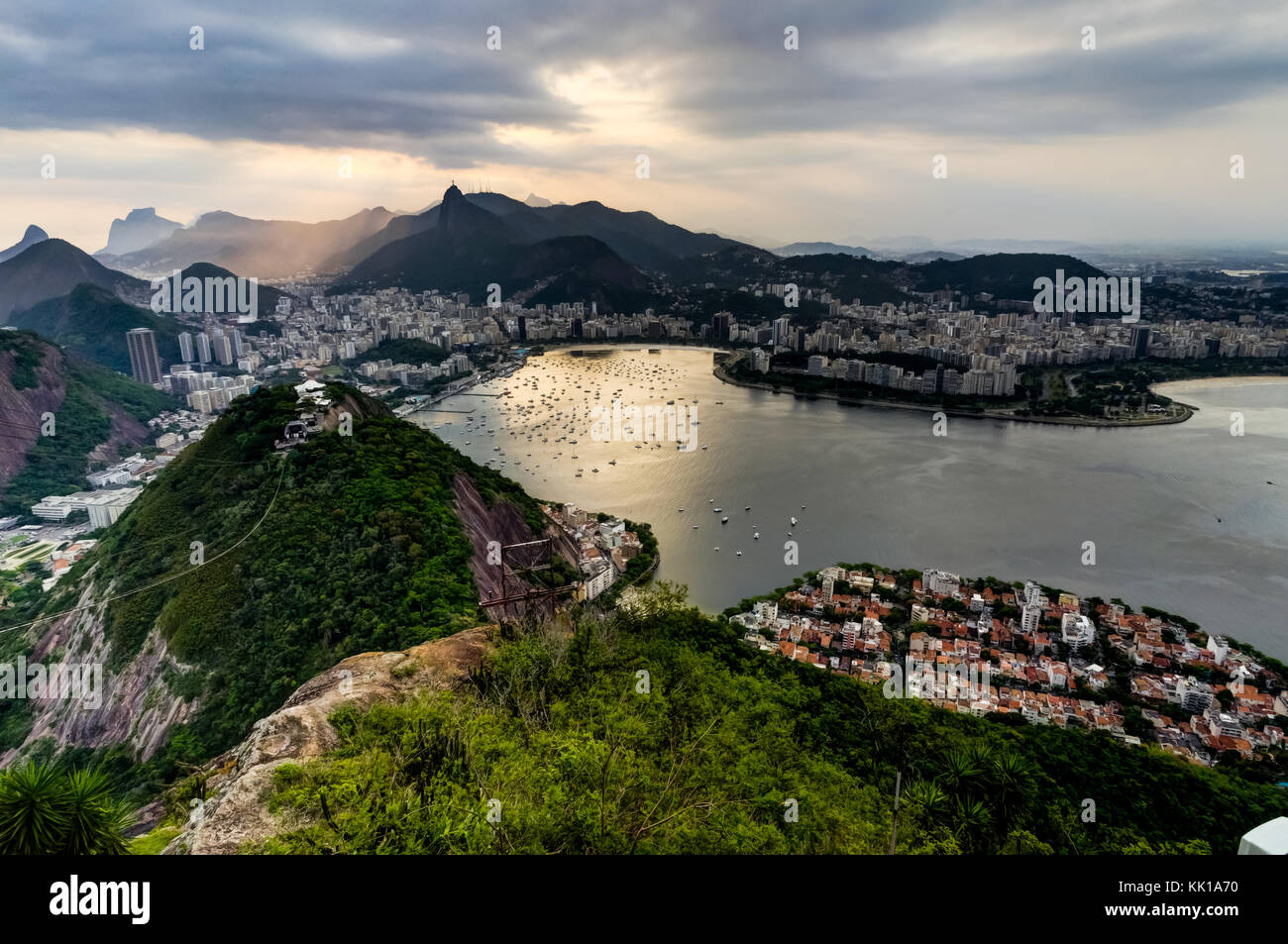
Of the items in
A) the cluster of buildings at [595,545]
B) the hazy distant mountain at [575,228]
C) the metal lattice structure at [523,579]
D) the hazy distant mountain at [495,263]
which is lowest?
the cluster of buildings at [595,545]

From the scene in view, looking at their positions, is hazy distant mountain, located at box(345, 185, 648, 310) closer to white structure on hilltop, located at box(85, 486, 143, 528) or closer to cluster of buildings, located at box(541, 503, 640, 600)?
cluster of buildings, located at box(541, 503, 640, 600)

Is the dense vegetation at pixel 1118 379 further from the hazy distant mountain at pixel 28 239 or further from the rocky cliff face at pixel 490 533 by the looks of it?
the hazy distant mountain at pixel 28 239

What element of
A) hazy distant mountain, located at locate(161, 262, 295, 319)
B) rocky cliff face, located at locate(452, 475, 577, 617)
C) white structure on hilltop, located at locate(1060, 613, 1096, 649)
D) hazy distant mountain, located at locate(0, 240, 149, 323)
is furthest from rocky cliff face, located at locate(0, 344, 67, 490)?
hazy distant mountain, located at locate(161, 262, 295, 319)

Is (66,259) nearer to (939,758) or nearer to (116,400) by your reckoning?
(116,400)

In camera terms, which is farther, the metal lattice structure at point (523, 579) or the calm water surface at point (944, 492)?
the calm water surface at point (944, 492)

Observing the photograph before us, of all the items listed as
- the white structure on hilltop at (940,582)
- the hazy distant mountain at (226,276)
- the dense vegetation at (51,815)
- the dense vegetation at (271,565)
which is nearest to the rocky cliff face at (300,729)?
the dense vegetation at (51,815)
